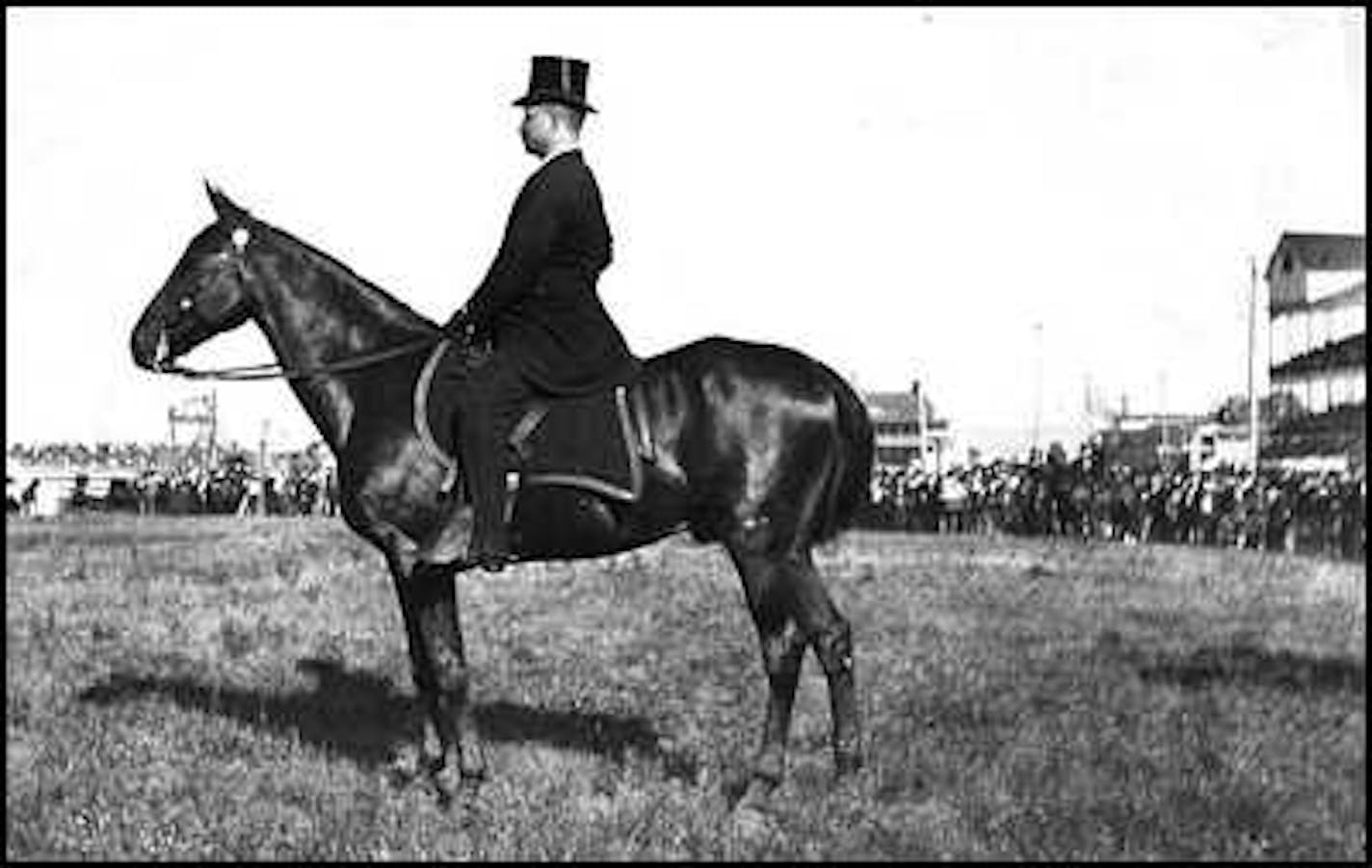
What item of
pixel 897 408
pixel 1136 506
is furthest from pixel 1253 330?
pixel 897 408

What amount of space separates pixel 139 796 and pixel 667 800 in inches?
97.4

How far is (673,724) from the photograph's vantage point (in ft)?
33.5

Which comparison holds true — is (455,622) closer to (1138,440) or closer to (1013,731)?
(1013,731)

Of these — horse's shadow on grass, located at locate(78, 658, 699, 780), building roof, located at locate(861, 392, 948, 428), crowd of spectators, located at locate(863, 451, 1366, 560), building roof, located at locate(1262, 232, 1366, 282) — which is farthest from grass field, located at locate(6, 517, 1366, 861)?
building roof, located at locate(861, 392, 948, 428)

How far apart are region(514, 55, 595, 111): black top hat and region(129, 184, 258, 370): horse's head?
1.79 meters

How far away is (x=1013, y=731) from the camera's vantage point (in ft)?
31.2

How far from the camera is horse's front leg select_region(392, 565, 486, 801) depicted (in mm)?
8367

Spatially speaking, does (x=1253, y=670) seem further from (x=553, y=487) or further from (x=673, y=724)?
(x=553, y=487)

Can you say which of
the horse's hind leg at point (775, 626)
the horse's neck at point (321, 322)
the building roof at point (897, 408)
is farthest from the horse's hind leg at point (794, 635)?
the building roof at point (897, 408)

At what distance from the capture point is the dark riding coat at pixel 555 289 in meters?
8.20

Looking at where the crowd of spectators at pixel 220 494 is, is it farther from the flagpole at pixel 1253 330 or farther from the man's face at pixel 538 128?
the man's face at pixel 538 128

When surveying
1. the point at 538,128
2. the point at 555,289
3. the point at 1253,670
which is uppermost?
the point at 538,128

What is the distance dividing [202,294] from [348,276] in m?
0.74

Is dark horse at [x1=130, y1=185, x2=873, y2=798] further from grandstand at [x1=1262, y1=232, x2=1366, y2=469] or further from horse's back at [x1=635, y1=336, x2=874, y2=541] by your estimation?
grandstand at [x1=1262, y1=232, x2=1366, y2=469]
